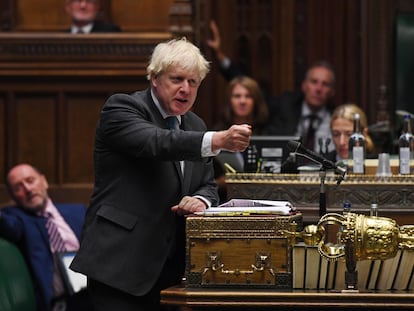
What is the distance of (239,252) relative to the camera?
16.9 feet

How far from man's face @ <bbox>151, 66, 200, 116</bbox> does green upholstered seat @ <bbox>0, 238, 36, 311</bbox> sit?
1.83m

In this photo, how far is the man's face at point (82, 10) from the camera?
9.62 metres

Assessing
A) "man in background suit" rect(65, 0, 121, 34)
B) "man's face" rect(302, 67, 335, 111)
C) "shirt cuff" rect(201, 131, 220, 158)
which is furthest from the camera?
"man in background suit" rect(65, 0, 121, 34)

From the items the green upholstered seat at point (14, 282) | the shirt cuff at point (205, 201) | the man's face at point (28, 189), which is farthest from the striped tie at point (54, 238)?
the shirt cuff at point (205, 201)

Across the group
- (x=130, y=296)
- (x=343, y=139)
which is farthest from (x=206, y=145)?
(x=343, y=139)

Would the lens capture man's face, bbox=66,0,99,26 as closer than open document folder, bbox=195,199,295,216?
No

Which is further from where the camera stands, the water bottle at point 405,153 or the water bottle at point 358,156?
the water bottle at point 358,156

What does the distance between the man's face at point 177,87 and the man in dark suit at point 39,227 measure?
9.39 feet

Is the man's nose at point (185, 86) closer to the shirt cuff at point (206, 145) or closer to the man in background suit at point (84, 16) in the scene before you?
the shirt cuff at point (206, 145)

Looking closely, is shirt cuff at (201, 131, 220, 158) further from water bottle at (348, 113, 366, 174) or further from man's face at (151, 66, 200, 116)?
water bottle at (348, 113, 366, 174)

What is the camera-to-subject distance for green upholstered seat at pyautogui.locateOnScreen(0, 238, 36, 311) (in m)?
7.11

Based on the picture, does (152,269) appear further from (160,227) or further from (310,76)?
(310,76)

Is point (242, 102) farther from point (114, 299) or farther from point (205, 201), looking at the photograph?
point (114, 299)

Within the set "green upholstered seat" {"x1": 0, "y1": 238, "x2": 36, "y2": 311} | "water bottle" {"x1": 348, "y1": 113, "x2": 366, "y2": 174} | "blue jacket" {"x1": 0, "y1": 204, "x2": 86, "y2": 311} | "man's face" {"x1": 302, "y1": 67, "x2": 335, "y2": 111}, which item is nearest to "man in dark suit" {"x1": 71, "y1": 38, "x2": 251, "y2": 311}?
"water bottle" {"x1": 348, "y1": 113, "x2": 366, "y2": 174}
